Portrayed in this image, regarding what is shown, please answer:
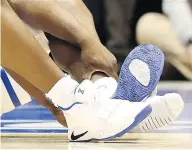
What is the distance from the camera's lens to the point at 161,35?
3.97 m

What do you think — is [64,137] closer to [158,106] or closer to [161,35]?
[158,106]

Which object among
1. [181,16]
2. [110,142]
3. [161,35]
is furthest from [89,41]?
[161,35]

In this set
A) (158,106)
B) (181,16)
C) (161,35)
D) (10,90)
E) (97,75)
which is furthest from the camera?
(161,35)

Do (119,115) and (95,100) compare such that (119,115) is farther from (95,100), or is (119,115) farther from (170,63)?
(170,63)

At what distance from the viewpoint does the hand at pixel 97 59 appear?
4.92ft

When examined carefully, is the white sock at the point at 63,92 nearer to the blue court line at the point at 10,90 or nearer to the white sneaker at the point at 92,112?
the white sneaker at the point at 92,112

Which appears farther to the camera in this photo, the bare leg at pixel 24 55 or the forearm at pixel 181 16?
the forearm at pixel 181 16

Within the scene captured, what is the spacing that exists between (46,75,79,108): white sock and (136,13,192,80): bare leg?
2601 mm

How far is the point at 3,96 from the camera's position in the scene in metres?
1.60

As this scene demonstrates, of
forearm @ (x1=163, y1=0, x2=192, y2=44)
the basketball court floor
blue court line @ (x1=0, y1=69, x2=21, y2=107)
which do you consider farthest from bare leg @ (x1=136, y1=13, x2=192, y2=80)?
blue court line @ (x1=0, y1=69, x2=21, y2=107)

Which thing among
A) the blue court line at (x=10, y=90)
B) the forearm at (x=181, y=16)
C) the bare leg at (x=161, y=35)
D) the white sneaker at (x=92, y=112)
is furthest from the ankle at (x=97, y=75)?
the bare leg at (x=161, y=35)

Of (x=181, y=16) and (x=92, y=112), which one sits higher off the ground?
(x=92, y=112)

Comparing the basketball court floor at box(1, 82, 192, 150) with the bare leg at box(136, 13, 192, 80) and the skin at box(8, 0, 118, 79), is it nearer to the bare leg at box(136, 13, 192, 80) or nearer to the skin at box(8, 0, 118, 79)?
the skin at box(8, 0, 118, 79)

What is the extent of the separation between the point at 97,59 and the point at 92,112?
22cm
